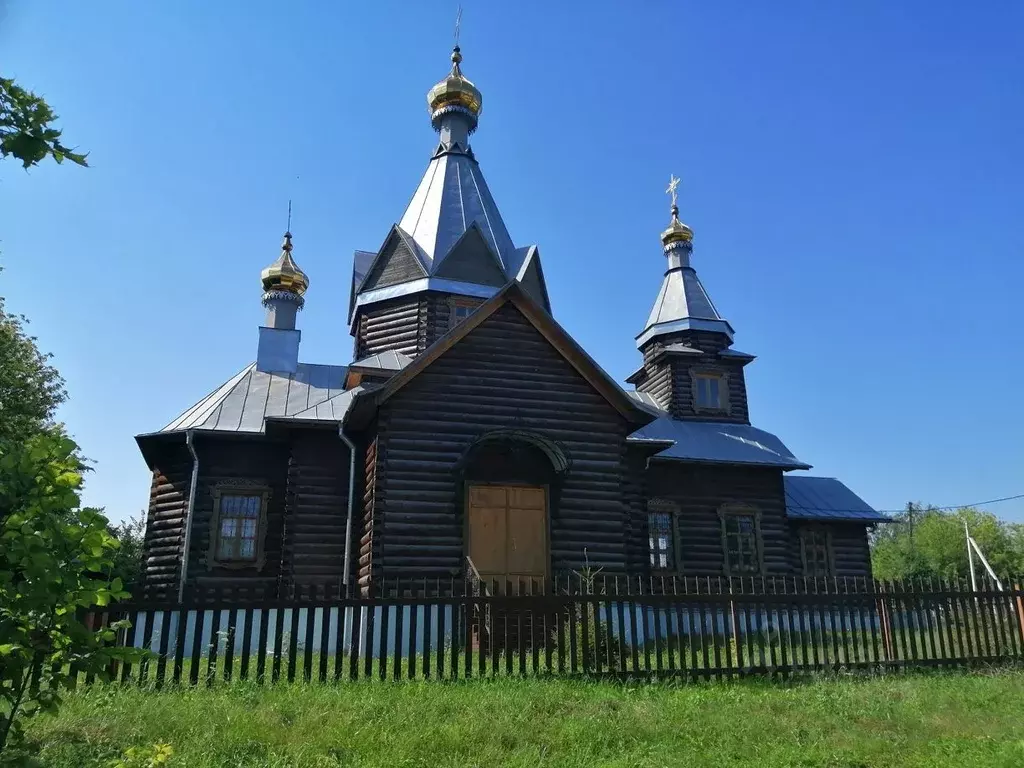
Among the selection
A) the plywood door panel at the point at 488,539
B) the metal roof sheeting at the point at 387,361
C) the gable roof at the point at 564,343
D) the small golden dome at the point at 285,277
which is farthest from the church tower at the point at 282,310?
the plywood door panel at the point at 488,539

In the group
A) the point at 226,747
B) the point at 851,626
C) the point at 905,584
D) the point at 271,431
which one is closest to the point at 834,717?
the point at 851,626

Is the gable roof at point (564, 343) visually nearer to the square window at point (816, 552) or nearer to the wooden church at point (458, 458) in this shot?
the wooden church at point (458, 458)

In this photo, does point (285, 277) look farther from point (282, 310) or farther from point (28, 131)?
point (28, 131)

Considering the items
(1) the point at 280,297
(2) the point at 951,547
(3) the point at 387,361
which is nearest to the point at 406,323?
(3) the point at 387,361

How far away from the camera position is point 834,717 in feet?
24.2

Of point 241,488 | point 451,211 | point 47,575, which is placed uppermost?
point 451,211

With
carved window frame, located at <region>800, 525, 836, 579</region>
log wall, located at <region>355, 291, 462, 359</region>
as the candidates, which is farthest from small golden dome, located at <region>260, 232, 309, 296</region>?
carved window frame, located at <region>800, 525, 836, 579</region>

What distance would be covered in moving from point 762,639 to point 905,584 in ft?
7.85

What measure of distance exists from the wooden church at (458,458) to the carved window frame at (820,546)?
54 mm

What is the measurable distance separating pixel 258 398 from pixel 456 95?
11.4 m

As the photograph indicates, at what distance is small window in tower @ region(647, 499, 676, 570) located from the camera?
1864 cm

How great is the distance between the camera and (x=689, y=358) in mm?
22844

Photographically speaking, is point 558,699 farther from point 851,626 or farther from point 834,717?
point 851,626

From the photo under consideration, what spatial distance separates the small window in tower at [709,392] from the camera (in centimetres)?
2248
